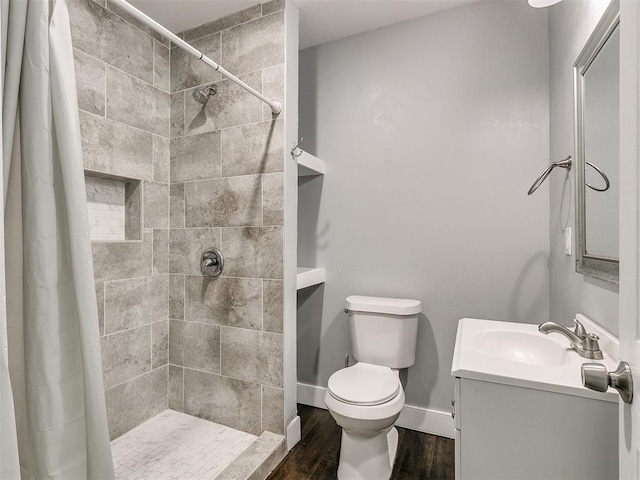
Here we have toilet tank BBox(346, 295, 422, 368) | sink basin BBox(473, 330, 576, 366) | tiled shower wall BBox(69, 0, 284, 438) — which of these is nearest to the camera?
sink basin BBox(473, 330, 576, 366)

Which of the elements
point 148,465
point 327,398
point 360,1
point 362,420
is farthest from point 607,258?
point 148,465

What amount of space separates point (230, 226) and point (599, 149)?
1699 millimetres

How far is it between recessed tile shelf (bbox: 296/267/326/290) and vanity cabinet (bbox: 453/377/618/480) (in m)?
1.17

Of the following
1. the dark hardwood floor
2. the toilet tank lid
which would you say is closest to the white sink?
the toilet tank lid

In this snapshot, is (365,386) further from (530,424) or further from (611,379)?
(611,379)

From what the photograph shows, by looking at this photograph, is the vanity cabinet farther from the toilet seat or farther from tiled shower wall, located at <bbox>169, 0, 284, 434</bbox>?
tiled shower wall, located at <bbox>169, 0, 284, 434</bbox>

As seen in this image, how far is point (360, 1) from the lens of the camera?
193cm

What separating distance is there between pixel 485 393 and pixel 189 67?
227 cm

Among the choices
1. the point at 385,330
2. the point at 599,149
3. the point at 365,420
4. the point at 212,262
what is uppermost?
the point at 599,149

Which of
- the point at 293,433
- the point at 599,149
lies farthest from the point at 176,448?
the point at 599,149

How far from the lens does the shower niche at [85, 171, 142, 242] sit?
1.82 metres

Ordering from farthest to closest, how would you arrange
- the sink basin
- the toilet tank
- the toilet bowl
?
the toilet tank → the toilet bowl → the sink basin

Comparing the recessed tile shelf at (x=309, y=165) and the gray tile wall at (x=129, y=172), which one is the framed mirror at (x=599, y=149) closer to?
the recessed tile shelf at (x=309, y=165)

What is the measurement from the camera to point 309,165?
211cm
